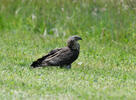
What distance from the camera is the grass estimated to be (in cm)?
720

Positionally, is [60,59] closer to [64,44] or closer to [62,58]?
[62,58]

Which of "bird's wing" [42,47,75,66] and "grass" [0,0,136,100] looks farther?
"bird's wing" [42,47,75,66]

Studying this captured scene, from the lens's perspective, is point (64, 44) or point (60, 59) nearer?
point (60, 59)

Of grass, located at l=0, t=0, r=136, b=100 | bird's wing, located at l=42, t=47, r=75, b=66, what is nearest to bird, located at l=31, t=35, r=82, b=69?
bird's wing, located at l=42, t=47, r=75, b=66

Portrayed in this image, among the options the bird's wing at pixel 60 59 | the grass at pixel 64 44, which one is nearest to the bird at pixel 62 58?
the bird's wing at pixel 60 59

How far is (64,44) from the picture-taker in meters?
12.2

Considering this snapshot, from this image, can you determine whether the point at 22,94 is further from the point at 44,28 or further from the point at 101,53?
the point at 44,28

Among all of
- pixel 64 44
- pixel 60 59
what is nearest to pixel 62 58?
pixel 60 59

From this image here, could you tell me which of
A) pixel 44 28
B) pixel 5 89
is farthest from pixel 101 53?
pixel 5 89

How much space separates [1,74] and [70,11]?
630 cm

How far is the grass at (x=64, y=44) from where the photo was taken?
7.20 metres

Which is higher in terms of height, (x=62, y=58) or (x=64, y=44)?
(x=62, y=58)

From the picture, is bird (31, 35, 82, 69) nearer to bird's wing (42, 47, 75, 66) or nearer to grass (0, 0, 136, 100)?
bird's wing (42, 47, 75, 66)

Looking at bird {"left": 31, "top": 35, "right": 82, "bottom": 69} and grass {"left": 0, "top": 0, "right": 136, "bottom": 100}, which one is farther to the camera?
bird {"left": 31, "top": 35, "right": 82, "bottom": 69}
